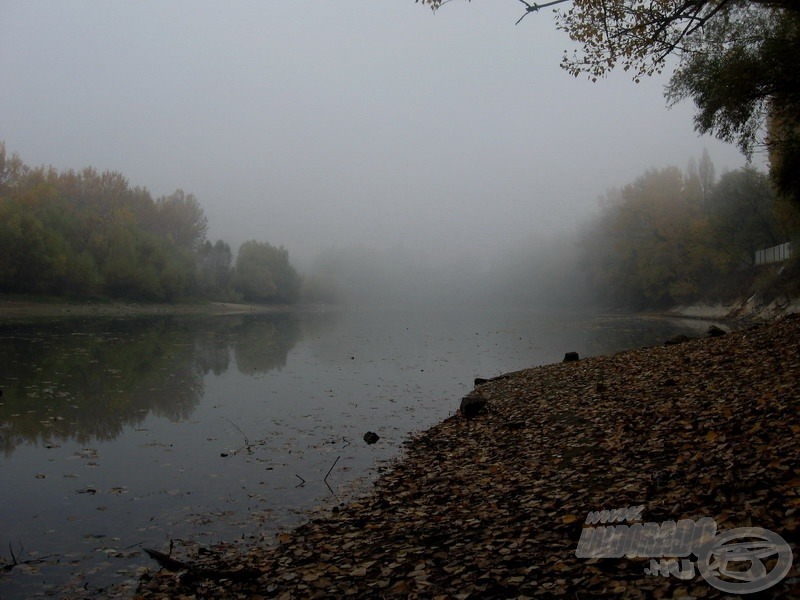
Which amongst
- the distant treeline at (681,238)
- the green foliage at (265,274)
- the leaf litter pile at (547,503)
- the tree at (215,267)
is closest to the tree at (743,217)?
the distant treeline at (681,238)

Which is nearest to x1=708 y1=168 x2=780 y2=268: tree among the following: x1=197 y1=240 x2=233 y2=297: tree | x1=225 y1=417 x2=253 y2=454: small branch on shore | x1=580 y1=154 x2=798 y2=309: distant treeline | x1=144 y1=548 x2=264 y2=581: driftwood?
x1=580 y1=154 x2=798 y2=309: distant treeline

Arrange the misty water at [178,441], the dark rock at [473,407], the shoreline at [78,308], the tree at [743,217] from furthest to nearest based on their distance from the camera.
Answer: the shoreline at [78,308], the tree at [743,217], the dark rock at [473,407], the misty water at [178,441]

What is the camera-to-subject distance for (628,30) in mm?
11633

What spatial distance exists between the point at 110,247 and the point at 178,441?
76.7m

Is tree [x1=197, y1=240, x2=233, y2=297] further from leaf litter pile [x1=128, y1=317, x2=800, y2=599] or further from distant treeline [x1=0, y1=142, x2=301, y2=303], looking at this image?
leaf litter pile [x1=128, y1=317, x2=800, y2=599]

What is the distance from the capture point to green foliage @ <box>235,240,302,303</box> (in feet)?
411

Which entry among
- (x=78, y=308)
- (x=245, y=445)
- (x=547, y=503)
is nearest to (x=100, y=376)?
(x=245, y=445)

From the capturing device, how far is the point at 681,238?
75.2 m

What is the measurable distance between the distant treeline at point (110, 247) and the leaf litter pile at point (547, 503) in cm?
6558

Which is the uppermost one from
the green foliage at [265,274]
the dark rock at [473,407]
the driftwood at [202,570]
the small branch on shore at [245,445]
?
the green foliage at [265,274]

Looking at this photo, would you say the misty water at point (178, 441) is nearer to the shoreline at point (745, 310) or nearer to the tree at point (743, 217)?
the shoreline at point (745, 310)

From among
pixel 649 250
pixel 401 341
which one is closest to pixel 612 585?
pixel 401 341

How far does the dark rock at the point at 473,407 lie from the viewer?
1509 cm

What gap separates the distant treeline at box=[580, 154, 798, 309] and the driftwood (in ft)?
159
